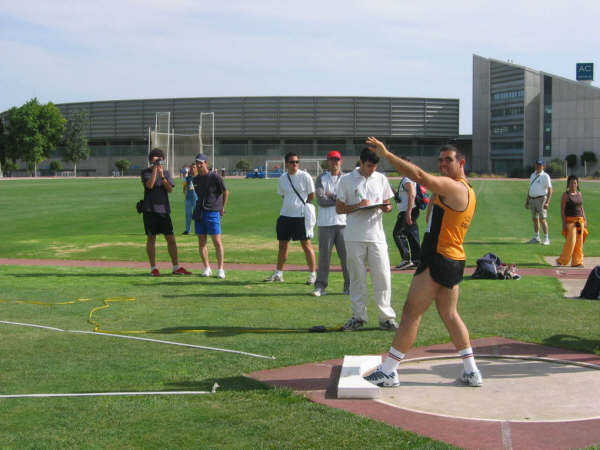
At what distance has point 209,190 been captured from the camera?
11781mm

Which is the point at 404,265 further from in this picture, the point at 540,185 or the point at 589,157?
the point at 589,157

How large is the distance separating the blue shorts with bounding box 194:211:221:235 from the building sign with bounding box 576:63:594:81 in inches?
4196

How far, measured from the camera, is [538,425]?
15.4 feet

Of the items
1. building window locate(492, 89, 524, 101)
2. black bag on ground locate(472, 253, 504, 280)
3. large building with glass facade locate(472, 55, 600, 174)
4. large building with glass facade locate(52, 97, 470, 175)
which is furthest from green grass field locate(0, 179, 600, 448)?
large building with glass facade locate(52, 97, 470, 175)

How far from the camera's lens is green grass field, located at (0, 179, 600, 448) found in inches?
181

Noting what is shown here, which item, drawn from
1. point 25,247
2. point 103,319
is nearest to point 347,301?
point 103,319

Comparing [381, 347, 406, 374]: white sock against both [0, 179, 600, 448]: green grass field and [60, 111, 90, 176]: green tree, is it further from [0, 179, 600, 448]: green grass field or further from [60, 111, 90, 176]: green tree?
[60, 111, 90, 176]: green tree

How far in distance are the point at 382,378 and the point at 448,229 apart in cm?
131

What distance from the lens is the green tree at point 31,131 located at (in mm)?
100250

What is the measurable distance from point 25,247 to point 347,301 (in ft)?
34.4

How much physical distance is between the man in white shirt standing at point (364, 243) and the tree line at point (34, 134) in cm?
10056

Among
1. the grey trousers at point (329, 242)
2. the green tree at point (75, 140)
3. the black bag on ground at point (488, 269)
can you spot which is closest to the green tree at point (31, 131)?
the green tree at point (75, 140)

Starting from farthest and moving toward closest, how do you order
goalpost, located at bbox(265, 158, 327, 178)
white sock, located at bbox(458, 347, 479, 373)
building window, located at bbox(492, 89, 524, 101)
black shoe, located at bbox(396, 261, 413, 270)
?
building window, located at bbox(492, 89, 524, 101) < goalpost, located at bbox(265, 158, 327, 178) < black shoe, located at bbox(396, 261, 413, 270) < white sock, located at bbox(458, 347, 479, 373)

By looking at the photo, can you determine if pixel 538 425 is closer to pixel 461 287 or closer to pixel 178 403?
pixel 178 403
